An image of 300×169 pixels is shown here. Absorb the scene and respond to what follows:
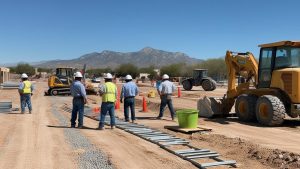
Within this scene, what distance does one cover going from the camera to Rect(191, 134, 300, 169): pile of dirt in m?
8.39

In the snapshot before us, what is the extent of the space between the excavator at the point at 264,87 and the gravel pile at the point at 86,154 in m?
6.45

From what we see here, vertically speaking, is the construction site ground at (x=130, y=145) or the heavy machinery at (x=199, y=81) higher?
the heavy machinery at (x=199, y=81)

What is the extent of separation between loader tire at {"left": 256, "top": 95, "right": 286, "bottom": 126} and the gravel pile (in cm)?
625

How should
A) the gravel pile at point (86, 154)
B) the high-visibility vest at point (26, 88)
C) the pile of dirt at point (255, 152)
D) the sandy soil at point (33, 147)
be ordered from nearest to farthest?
the gravel pile at point (86, 154) → the sandy soil at point (33, 147) → the pile of dirt at point (255, 152) → the high-visibility vest at point (26, 88)

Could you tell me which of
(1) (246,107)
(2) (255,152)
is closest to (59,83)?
(1) (246,107)

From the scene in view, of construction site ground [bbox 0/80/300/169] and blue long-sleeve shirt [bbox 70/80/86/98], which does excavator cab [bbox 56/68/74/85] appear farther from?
blue long-sleeve shirt [bbox 70/80/86/98]

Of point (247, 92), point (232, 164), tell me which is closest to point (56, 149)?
point (232, 164)

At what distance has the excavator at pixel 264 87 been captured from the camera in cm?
1409

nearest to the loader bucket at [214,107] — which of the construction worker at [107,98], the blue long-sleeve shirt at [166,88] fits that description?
the blue long-sleeve shirt at [166,88]

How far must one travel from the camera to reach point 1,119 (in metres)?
15.9

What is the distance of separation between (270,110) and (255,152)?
16.6 feet

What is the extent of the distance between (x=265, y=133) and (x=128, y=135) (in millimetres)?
4182

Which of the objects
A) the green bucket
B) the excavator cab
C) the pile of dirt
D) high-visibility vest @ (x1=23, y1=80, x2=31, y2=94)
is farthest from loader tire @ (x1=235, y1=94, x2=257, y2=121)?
the excavator cab

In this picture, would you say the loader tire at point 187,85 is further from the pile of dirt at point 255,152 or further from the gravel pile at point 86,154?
the gravel pile at point 86,154
